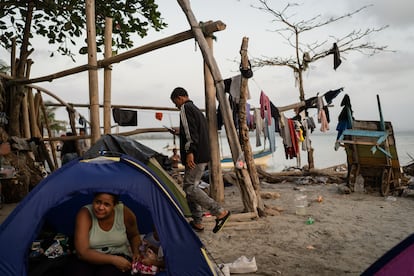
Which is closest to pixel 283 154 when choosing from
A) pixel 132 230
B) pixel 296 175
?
pixel 296 175

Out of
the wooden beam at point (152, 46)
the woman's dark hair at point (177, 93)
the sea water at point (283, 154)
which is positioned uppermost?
the wooden beam at point (152, 46)

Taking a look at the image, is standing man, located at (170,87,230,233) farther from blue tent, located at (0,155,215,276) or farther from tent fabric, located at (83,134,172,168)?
blue tent, located at (0,155,215,276)

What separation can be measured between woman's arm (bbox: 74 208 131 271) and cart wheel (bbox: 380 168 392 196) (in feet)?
19.6

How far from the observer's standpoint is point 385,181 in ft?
23.5

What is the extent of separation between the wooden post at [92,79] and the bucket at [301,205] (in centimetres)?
350

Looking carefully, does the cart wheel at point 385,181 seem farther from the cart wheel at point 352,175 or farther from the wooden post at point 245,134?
the wooden post at point 245,134

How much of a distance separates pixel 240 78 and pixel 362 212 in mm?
2960

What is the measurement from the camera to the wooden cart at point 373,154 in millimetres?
6895

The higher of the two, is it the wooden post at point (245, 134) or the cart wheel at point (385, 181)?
the wooden post at point (245, 134)

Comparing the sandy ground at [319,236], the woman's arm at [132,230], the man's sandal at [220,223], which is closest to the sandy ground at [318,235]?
the sandy ground at [319,236]

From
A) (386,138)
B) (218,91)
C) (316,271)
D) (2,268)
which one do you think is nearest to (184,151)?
(218,91)

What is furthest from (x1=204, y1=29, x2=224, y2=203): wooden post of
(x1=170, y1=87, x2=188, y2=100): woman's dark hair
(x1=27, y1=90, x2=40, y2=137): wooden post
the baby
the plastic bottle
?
(x1=27, y1=90, x2=40, y2=137): wooden post

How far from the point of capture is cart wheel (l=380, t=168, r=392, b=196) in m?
7.13

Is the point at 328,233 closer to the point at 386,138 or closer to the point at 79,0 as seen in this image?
the point at 386,138
